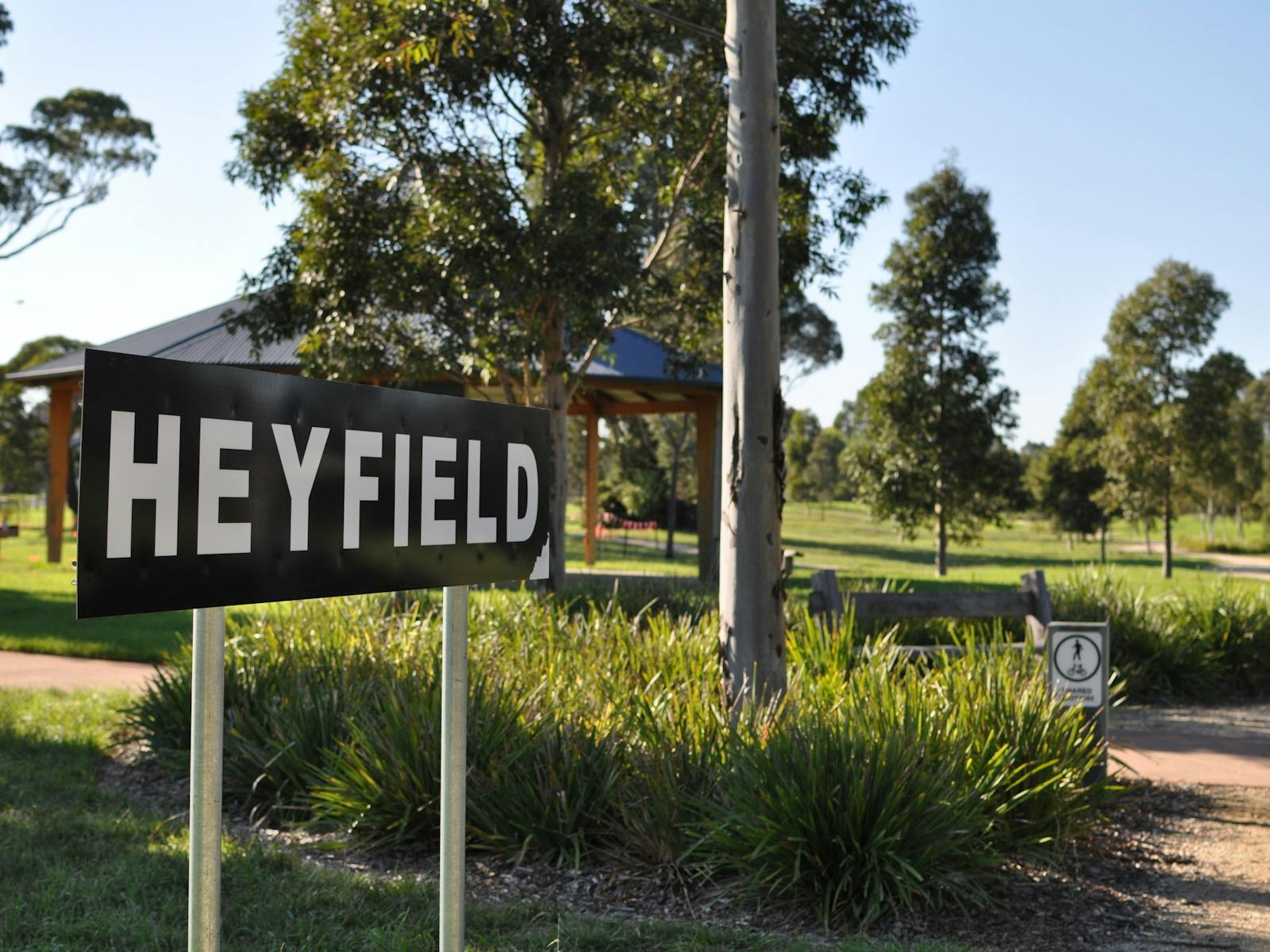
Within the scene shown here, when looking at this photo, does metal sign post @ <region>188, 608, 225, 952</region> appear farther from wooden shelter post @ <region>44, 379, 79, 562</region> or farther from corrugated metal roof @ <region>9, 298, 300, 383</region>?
wooden shelter post @ <region>44, 379, 79, 562</region>

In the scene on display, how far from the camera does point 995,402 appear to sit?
2598cm

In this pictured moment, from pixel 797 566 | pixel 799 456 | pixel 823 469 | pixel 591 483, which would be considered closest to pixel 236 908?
pixel 591 483

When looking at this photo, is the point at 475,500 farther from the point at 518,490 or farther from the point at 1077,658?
the point at 1077,658

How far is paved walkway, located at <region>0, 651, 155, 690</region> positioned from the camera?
30.5 ft

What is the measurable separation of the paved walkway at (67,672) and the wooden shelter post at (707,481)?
1003 cm

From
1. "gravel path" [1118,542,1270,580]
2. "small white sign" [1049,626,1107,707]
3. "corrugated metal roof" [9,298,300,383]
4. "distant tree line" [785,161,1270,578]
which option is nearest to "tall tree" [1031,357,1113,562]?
"gravel path" [1118,542,1270,580]

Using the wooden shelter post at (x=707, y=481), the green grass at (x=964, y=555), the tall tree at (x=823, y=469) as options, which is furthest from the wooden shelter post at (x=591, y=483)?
the tall tree at (x=823, y=469)

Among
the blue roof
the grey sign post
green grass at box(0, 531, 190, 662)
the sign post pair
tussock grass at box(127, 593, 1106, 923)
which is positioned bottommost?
green grass at box(0, 531, 190, 662)

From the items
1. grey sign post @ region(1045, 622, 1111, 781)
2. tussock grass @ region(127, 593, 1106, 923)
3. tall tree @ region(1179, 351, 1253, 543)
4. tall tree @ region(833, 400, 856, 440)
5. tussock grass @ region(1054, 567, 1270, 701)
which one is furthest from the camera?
tall tree @ region(833, 400, 856, 440)

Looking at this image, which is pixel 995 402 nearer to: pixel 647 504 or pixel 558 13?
pixel 647 504

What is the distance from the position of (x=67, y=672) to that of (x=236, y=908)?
→ 6896 mm

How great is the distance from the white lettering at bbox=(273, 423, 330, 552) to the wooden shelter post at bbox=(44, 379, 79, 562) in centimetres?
2538

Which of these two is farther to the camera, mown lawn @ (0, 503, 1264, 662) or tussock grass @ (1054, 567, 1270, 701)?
mown lawn @ (0, 503, 1264, 662)

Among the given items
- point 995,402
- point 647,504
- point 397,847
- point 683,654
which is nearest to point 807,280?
point 683,654
